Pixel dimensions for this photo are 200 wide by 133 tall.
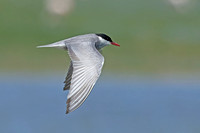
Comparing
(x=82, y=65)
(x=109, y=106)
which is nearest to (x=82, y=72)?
(x=82, y=65)

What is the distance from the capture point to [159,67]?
17969 millimetres

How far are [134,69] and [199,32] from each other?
3.60 meters

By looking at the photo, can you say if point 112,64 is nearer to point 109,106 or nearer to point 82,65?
point 109,106

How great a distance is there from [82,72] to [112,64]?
11795 mm

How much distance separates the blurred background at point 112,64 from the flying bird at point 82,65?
14.4ft

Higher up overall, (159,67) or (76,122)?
(76,122)

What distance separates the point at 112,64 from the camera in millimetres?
17984

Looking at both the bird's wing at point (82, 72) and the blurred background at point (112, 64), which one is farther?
the blurred background at point (112, 64)

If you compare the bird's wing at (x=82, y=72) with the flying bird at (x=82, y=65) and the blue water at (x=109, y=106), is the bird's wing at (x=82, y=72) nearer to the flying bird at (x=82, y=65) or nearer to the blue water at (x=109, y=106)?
the flying bird at (x=82, y=65)

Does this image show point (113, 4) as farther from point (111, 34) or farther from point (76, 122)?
point (76, 122)

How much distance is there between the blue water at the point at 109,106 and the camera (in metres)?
12.0

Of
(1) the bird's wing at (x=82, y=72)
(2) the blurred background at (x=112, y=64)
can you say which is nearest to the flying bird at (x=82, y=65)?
(1) the bird's wing at (x=82, y=72)

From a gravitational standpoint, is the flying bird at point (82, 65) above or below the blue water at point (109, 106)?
above

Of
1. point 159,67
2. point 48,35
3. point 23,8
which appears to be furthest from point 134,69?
point 23,8
